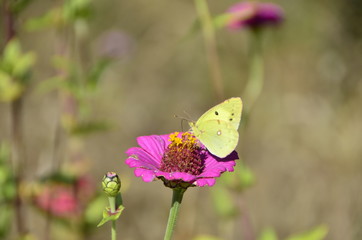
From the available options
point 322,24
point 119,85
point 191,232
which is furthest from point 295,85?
point 191,232

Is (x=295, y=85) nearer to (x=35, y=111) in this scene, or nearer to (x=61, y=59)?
(x=35, y=111)

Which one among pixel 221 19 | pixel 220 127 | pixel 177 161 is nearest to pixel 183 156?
pixel 177 161

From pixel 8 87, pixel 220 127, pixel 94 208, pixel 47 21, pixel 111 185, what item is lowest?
pixel 94 208

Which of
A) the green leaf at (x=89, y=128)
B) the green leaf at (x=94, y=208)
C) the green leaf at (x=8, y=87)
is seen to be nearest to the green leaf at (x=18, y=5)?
the green leaf at (x=8, y=87)

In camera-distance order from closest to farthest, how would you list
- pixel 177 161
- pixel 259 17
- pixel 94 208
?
1. pixel 177 161
2. pixel 94 208
3. pixel 259 17

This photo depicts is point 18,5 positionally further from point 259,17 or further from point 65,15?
point 259,17

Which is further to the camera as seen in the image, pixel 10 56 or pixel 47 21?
pixel 47 21

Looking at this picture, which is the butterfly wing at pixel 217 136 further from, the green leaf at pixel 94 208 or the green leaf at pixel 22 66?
the green leaf at pixel 94 208
